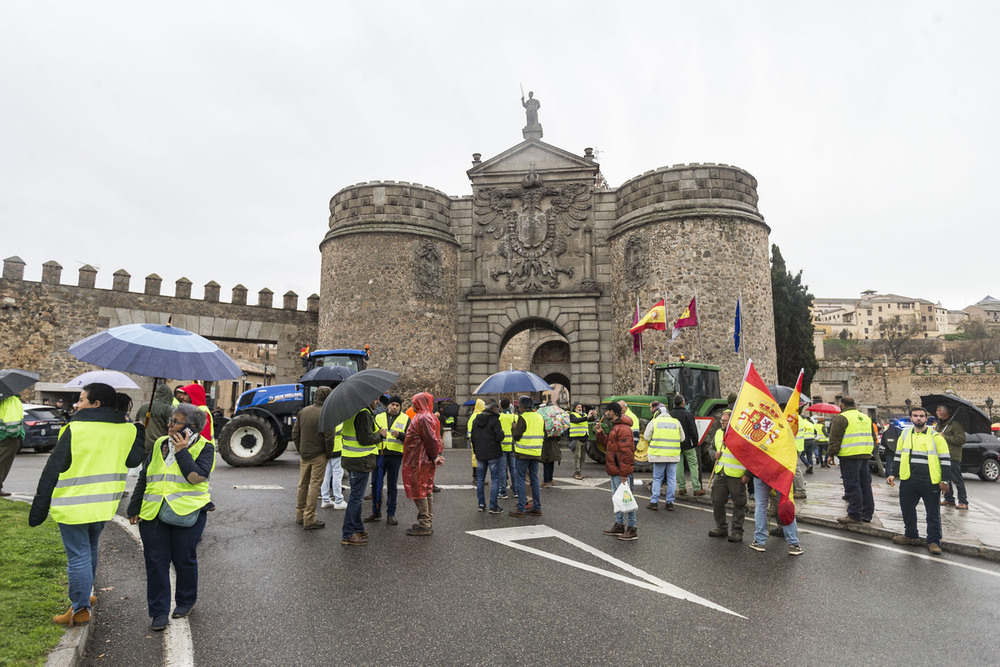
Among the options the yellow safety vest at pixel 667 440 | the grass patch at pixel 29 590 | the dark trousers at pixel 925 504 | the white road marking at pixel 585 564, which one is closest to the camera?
the grass patch at pixel 29 590

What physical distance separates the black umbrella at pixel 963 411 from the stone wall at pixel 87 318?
2211 cm

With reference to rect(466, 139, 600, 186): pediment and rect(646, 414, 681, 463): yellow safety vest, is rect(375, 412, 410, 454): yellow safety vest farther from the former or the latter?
rect(466, 139, 600, 186): pediment

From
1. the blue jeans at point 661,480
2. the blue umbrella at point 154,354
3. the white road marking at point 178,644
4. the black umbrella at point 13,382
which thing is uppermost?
the blue umbrella at point 154,354

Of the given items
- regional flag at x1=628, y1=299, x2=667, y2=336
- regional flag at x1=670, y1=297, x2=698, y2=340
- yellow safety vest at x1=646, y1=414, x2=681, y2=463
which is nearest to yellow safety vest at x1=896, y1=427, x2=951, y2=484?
yellow safety vest at x1=646, y1=414, x2=681, y2=463

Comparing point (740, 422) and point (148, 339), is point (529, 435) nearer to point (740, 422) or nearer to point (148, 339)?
point (740, 422)

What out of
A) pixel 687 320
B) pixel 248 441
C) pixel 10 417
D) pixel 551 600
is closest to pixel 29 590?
pixel 10 417

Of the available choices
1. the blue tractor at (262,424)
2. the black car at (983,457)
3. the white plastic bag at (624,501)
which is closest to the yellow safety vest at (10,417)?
the blue tractor at (262,424)

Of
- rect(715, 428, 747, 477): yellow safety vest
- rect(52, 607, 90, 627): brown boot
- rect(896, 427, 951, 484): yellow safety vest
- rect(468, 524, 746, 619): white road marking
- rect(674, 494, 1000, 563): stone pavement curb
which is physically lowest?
rect(674, 494, 1000, 563): stone pavement curb

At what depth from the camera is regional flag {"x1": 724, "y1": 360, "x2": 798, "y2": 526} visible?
21.1 ft

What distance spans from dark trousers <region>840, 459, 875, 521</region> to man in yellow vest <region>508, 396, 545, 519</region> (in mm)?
4012

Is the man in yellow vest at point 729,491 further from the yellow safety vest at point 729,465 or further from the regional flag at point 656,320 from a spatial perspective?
the regional flag at point 656,320

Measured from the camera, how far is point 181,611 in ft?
14.0

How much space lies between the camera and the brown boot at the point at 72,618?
389 centimetres

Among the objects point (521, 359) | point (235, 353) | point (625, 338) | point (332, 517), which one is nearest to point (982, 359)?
point (521, 359)
